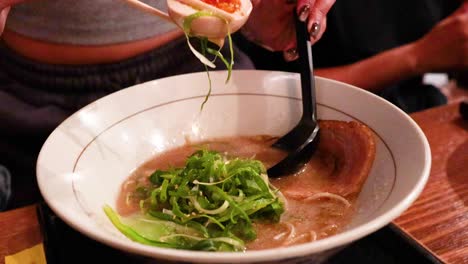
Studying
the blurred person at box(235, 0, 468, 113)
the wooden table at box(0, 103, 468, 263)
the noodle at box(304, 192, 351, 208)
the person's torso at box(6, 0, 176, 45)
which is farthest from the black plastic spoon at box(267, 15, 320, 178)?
the blurred person at box(235, 0, 468, 113)

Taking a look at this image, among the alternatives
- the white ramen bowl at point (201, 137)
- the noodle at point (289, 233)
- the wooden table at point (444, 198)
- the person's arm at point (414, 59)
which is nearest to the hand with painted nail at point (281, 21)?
the white ramen bowl at point (201, 137)

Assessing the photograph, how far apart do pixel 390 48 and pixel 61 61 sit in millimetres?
1348

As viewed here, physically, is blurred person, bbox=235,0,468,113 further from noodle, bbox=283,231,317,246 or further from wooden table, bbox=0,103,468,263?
noodle, bbox=283,231,317,246

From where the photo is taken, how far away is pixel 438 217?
0.96 metres

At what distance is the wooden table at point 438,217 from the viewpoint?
891 millimetres

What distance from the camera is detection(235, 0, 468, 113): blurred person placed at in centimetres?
191

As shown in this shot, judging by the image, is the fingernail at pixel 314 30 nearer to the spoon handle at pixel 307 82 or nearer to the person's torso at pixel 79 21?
the spoon handle at pixel 307 82

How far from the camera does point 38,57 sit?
1402mm

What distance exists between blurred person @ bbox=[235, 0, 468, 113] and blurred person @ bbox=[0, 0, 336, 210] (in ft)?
1.93

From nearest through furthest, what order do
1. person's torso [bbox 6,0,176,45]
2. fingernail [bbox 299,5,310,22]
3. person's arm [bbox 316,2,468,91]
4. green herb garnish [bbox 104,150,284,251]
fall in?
green herb garnish [bbox 104,150,284,251], fingernail [bbox 299,5,310,22], person's torso [bbox 6,0,176,45], person's arm [bbox 316,2,468,91]

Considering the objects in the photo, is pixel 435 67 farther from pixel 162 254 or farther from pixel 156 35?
pixel 162 254

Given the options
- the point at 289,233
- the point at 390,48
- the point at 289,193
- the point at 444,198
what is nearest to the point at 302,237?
the point at 289,233

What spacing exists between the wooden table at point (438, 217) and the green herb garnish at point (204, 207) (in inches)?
9.2

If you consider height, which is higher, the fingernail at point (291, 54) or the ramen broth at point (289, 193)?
the fingernail at point (291, 54)
